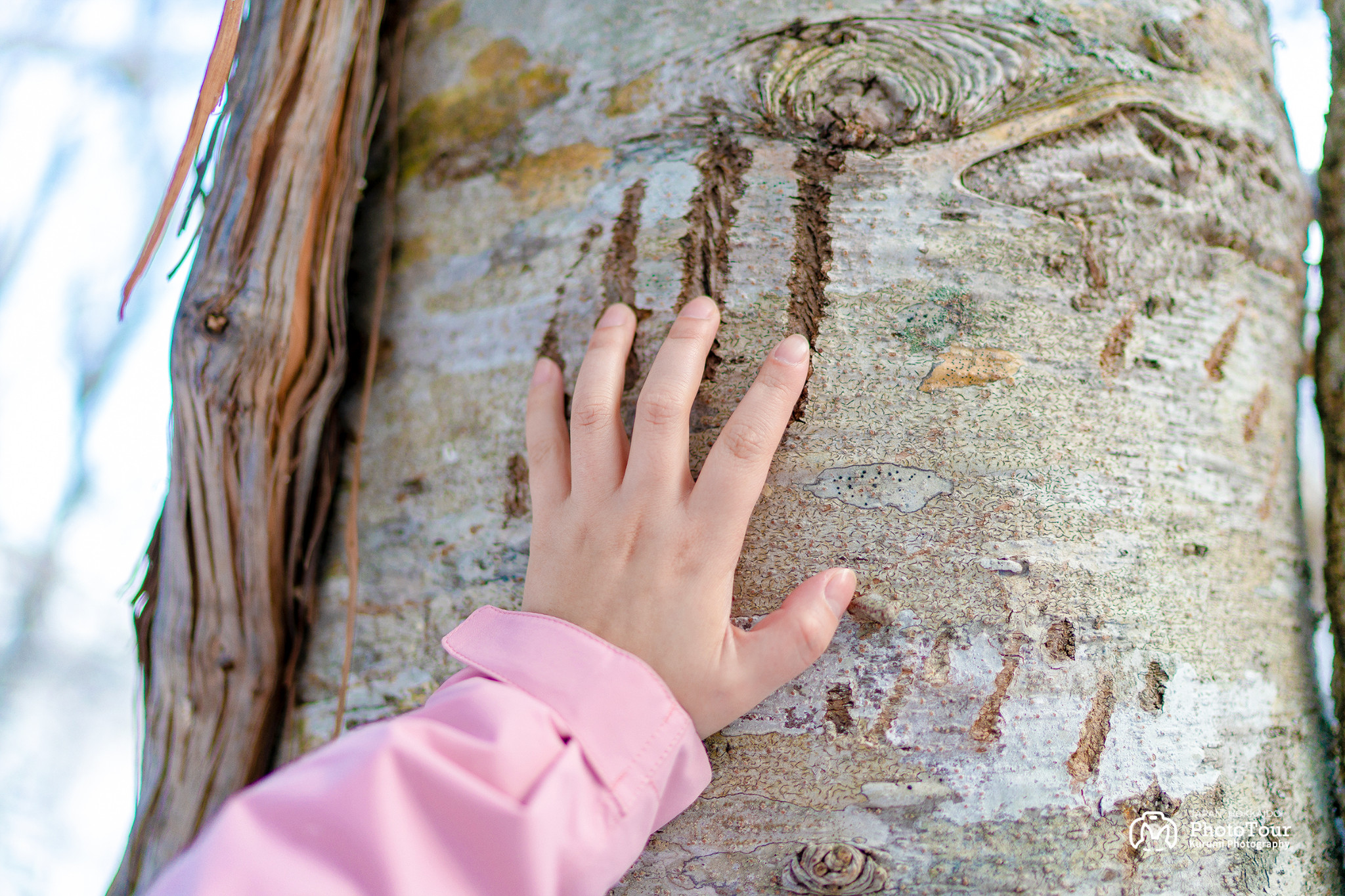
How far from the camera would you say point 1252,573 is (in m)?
0.92

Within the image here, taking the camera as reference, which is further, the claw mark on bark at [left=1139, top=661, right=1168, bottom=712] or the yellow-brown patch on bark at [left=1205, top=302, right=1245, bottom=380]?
the yellow-brown patch on bark at [left=1205, top=302, right=1245, bottom=380]

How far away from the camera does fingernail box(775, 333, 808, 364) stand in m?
0.81

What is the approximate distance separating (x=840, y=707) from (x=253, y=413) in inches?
35.6

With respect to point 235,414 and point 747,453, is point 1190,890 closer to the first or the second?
point 747,453

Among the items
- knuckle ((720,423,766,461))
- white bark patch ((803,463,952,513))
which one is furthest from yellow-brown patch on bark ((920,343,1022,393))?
knuckle ((720,423,766,461))

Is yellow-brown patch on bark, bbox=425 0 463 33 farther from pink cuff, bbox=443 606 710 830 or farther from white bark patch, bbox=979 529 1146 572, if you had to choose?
white bark patch, bbox=979 529 1146 572

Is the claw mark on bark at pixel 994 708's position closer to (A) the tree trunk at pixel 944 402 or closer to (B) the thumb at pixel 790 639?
(A) the tree trunk at pixel 944 402

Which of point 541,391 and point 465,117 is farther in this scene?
point 465,117

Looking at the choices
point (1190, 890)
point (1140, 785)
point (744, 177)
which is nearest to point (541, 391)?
point (744, 177)

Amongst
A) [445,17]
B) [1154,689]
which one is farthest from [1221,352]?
[445,17]

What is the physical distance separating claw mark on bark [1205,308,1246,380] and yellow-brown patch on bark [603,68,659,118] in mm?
818

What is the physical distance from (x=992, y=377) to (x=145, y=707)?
4.42ft

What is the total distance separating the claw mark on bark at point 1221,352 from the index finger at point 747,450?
0.57 metres

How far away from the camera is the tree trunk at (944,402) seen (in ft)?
2.55
